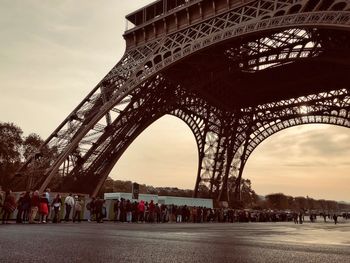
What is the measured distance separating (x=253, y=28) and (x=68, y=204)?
13.6 metres

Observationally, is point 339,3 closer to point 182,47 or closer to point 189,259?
point 182,47

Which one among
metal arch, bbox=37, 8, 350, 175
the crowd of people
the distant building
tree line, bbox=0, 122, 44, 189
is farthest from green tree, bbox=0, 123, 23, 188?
metal arch, bbox=37, 8, 350, 175

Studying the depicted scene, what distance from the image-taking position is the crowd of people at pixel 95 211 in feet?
55.0

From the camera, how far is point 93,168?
29.2 m

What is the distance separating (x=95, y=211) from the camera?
21.2m

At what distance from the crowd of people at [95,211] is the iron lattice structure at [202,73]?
4349mm

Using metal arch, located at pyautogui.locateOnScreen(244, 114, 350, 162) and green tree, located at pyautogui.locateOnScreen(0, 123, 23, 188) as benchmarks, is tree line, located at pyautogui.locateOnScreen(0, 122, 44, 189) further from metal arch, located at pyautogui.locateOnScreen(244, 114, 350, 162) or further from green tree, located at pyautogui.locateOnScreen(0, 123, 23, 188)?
metal arch, located at pyautogui.locateOnScreen(244, 114, 350, 162)

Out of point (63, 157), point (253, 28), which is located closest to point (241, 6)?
point (253, 28)

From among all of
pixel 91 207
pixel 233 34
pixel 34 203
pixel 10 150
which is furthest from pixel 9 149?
pixel 233 34

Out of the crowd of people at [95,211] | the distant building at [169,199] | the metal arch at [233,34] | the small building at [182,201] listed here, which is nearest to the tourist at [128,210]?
the crowd of people at [95,211]

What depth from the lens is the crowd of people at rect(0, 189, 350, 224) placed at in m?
16.8

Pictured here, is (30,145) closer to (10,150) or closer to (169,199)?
(10,150)

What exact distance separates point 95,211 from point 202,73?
1424 cm

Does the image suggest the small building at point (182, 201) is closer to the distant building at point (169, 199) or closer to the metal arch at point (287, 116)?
the distant building at point (169, 199)
